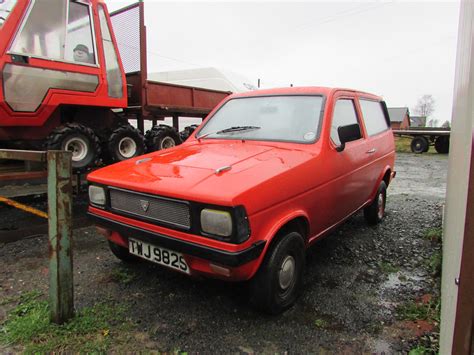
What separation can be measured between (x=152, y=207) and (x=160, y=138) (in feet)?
12.6

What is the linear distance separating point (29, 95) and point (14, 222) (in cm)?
183

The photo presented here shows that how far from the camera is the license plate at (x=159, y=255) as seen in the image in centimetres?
234

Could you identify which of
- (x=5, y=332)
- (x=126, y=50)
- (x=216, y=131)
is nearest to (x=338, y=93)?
(x=216, y=131)

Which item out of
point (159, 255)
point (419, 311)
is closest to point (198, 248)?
point (159, 255)

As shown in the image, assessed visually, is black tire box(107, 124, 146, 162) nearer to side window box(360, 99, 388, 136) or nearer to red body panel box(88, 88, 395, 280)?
red body panel box(88, 88, 395, 280)

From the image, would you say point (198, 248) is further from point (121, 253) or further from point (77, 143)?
point (77, 143)

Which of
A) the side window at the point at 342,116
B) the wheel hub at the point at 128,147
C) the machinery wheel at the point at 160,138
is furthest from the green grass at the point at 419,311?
the machinery wheel at the point at 160,138

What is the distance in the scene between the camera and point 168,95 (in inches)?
249

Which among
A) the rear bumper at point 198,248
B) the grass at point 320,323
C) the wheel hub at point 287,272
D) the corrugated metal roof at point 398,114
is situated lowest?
the grass at point 320,323

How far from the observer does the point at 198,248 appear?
215cm

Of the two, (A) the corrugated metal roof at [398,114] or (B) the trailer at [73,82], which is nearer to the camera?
(B) the trailer at [73,82]

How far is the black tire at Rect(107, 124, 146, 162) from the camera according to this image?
16.4ft

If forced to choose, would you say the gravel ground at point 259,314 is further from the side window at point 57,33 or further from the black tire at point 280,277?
the side window at point 57,33

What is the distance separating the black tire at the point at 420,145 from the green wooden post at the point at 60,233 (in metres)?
18.8
